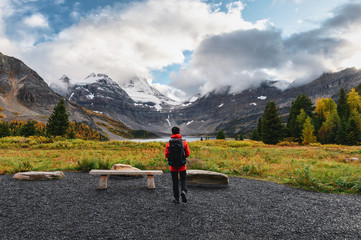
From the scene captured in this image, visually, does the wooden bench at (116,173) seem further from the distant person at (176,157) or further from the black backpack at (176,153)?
the black backpack at (176,153)

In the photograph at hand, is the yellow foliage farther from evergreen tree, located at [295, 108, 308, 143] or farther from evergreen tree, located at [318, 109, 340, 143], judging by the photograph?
evergreen tree, located at [295, 108, 308, 143]

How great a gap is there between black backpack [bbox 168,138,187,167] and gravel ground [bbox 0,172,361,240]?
53.1 inches

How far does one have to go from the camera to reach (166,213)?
5945 mm

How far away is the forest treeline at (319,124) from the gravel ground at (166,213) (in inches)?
1443

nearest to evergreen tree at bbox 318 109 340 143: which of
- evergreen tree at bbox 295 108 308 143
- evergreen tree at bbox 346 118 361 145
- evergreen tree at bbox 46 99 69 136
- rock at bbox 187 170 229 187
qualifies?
evergreen tree at bbox 346 118 361 145

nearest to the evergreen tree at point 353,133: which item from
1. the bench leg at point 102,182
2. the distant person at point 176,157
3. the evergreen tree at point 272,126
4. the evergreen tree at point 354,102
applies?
the evergreen tree at point 272,126

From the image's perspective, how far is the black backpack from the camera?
22.2ft

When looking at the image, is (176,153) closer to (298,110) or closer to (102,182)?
(102,182)

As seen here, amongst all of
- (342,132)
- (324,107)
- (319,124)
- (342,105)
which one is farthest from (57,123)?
(342,105)

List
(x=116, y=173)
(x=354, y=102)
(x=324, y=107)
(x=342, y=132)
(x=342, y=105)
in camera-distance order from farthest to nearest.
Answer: (x=324, y=107), (x=342, y=105), (x=354, y=102), (x=342, y=132), (x=116, y=173)

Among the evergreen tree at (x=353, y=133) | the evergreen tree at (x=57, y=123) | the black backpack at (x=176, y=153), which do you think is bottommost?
the evergreen tree at (x=353, y=133)

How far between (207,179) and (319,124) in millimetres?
58837

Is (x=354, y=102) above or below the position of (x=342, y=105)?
above

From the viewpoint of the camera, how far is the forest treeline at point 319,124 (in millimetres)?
42031
